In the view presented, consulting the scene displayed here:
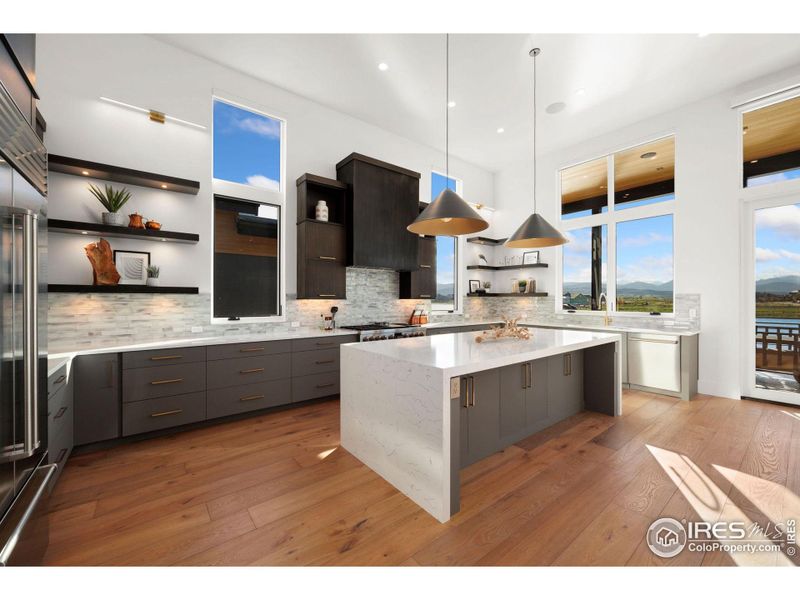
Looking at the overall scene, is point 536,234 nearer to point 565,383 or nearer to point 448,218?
point 448,218

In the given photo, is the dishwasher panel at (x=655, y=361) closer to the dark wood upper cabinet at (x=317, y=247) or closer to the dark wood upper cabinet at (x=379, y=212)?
the dark wood upper cabinet at (x=379, y=212)

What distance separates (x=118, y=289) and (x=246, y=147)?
222 cm

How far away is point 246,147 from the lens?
4.20 m

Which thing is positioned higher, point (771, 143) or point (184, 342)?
point (771, 143)

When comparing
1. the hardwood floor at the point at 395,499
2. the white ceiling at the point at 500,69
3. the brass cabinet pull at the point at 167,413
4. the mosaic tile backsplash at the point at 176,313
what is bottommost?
the hardwood floor at the point at 395,499

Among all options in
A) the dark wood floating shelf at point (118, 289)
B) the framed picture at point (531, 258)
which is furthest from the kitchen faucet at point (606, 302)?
the dark wood floating shelf at point (118, 289)

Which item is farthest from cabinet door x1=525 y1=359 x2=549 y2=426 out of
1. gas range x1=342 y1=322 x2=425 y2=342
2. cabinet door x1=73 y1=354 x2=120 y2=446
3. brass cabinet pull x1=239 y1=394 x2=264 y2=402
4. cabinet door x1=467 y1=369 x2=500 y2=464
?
cabinet door x1=73 y1=354 x2=120 y2=446

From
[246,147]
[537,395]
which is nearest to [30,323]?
[537,395]

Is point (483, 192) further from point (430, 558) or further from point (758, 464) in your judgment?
point (430, 558)

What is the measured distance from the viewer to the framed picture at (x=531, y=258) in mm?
6375

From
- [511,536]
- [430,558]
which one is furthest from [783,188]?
[430,558]

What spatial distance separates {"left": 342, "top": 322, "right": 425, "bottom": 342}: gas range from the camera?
4227mm

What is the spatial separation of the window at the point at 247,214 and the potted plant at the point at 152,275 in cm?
62
